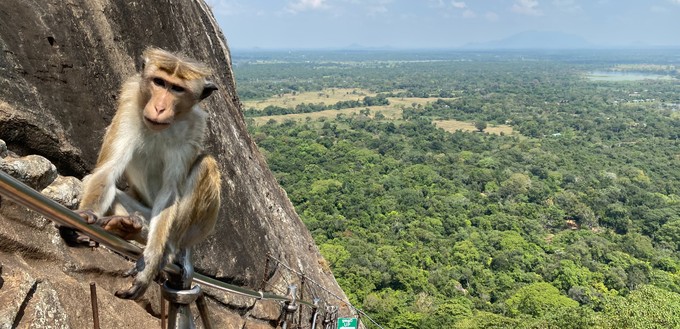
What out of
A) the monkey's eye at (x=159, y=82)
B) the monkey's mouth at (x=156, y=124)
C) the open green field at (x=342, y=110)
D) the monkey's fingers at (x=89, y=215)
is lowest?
the open green field at (x=342, y=110)

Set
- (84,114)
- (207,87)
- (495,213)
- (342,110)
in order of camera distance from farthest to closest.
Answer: (342,110) → (495,213) → (84,114) → (207,87)

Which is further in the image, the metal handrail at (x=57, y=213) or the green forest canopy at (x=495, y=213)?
the green forest canopy at (x=495, y=213)

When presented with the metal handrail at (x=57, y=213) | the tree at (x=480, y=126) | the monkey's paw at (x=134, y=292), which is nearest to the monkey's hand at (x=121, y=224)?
the monkey's paw at (x=134, y=292)

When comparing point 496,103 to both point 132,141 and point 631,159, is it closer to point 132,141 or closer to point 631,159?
point 631,159

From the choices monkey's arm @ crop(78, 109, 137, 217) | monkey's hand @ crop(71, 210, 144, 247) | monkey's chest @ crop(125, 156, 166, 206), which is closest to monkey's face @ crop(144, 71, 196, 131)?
monkey's arm @ crop(78, 109, 137, 217)

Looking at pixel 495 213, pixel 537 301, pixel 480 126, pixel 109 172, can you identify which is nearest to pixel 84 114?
pixel 109 172

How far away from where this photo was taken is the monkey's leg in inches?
110

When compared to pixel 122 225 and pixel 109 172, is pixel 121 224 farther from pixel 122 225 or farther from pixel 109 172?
pixel 109 172

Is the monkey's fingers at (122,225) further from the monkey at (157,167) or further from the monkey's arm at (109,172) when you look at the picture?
the monkey's arm at (109,172)

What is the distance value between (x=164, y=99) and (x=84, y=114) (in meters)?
2.44

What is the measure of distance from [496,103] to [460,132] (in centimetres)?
3573

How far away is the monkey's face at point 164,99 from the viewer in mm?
2738

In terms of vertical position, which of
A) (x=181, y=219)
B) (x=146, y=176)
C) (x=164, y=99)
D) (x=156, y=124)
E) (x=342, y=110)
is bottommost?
(x=342, y=110)

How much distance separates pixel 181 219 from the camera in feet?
10.3
